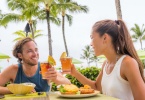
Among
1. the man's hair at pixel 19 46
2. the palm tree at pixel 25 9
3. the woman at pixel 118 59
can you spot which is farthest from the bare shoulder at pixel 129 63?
the palm tree at pixel 25 9

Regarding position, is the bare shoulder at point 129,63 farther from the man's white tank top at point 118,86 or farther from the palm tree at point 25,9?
the palm tree at point 25,9

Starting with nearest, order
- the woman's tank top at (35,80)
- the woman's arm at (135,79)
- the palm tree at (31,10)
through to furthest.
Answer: the woman's arm at (135,79) < the woman's tank top at (35,80) < the palm tree at (31,10)

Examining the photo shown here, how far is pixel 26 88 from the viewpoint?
2223mm

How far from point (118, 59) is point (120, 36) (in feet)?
0.58

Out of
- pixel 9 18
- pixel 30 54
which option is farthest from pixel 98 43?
pixel 9 18

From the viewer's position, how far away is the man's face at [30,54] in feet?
9.34

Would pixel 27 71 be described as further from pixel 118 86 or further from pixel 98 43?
pixel 118 86

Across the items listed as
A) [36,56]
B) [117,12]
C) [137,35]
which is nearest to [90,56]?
[137,35]

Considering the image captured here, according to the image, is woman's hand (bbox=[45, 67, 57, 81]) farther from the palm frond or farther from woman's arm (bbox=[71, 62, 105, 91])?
the palm frond

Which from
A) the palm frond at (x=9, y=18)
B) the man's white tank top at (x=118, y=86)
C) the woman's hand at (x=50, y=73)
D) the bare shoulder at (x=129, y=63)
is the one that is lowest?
the man's white tank top at (x=118, y=86)

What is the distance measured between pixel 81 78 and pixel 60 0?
78.8 ft

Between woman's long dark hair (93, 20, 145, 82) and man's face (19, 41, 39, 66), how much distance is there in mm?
887

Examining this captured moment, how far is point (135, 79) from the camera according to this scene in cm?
194

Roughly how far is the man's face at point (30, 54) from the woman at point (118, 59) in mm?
835
